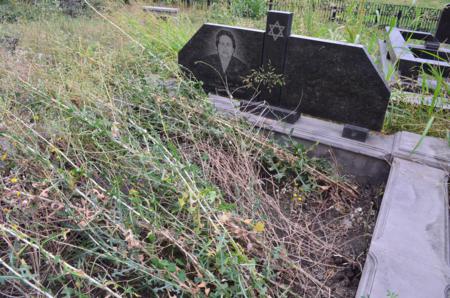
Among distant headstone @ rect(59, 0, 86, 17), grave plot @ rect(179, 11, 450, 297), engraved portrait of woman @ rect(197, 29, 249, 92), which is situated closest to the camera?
grave plot @ rect(179, 11, 450, 297)

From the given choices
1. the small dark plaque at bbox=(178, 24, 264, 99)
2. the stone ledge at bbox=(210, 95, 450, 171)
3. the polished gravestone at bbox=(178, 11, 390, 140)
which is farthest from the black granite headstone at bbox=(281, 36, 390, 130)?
the small dark plaque at bbox=(178, 24, 264, 99)

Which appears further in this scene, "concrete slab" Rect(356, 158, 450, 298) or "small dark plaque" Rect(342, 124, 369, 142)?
"small dark plaque" Rect(342, 124, 369, 142)

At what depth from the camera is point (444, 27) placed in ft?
15.8

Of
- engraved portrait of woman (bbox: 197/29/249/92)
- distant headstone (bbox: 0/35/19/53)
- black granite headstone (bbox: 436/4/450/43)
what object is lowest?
distant headstone (bbox: 0/35/19/53)

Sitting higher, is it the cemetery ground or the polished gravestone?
the polished gravestone

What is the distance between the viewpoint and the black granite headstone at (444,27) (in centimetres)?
471

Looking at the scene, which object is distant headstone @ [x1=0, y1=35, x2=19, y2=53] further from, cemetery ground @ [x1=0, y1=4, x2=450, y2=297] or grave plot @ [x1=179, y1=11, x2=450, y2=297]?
grave plot @ [x1=179, y1=11, x2=450, y2=297]

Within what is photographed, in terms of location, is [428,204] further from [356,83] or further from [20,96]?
[20,96]

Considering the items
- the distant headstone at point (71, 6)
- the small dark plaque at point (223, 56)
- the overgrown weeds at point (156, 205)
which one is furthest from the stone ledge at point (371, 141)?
the distant headstone at point (71, 6)

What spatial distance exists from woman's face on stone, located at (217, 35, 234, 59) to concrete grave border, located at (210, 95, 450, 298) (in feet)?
1.45

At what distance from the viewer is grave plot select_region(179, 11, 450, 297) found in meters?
2.14

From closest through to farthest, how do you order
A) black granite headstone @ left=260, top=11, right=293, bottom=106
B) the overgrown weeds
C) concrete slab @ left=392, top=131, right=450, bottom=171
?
1. the overgrown weeds
2. concrete slab @ left=392, top=131, right=450, bottom=171
3. black granite headstone @ left=260, top=11, right=293, bottom=106

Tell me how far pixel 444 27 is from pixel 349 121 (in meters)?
2.92

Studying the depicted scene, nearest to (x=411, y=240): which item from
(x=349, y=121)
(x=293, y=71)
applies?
(x=349, y=121)
